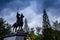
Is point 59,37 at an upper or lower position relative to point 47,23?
lower

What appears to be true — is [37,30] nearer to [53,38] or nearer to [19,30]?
[53,38]

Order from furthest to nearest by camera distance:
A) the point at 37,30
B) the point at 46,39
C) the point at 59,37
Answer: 1. the point at 37,30
2. the point at 59,37
3. the point at 46,39

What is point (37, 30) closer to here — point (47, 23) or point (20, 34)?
point (47, 23)

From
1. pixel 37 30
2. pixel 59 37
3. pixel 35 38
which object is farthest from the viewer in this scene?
pixel 37 30

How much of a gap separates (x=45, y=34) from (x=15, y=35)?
22.7 metres

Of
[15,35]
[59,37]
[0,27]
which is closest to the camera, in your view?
[15,35]

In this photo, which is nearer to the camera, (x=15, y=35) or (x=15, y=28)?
(x=15, y=35)

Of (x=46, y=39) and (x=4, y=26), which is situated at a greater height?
(x=4, y=26)

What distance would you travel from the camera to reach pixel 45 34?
1853 inches

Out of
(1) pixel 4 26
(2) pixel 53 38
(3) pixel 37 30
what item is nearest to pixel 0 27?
(1) pixel 4 26

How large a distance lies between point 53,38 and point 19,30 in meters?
20.9

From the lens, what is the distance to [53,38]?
46.0 meters

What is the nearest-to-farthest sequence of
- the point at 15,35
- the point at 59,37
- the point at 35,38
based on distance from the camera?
the point at 15,35 < the point at 35,38 < the point at 59,37

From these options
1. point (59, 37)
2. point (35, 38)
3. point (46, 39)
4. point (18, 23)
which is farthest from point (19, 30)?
point (59, 37)
